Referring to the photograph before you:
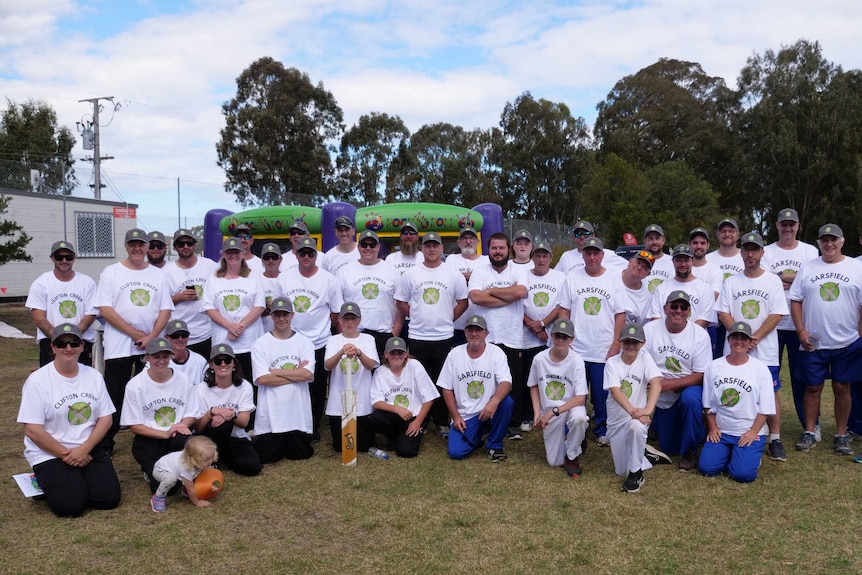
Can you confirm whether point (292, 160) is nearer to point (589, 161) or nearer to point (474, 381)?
point (589, 161)

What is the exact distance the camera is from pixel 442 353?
6789 mm

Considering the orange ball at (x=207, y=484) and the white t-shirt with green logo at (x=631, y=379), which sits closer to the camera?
the orange ball at (x=207, y=484)

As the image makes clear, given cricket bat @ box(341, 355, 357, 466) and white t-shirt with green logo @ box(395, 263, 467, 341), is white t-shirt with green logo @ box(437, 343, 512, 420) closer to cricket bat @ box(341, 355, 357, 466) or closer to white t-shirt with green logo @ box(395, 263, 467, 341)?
white t-shirt with green logo @ box(395, 263, 467, 341)

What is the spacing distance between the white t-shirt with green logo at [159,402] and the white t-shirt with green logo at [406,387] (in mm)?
1645

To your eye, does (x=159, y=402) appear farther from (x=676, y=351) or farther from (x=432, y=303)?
(x=676, y=351)

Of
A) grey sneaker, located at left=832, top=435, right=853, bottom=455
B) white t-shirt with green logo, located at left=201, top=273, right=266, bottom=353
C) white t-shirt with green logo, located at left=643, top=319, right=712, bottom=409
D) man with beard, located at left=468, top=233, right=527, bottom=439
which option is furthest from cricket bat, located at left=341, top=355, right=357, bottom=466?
grey sneaker, located at left=832, top=435, right=853, bottom=455

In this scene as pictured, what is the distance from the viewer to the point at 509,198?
5012cm

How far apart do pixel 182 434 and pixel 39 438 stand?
0.96 metres

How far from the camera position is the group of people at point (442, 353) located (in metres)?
5.36

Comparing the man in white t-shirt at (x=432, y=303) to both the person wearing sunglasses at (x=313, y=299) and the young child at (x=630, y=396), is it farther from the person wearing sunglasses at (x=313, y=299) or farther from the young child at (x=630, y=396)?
the young child at (x=630, y=396)

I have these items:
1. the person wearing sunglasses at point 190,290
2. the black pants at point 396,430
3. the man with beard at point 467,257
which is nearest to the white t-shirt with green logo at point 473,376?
the black pants at point 396,430

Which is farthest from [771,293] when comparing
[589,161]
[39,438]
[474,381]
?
[589,161]

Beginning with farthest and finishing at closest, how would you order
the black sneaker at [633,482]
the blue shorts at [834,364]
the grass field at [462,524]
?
the blue shorts at [834,364], the black sneaker at [633,482], the grass field at [462,524]

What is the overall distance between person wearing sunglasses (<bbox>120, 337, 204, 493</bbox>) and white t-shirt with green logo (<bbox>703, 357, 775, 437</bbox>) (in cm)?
424
